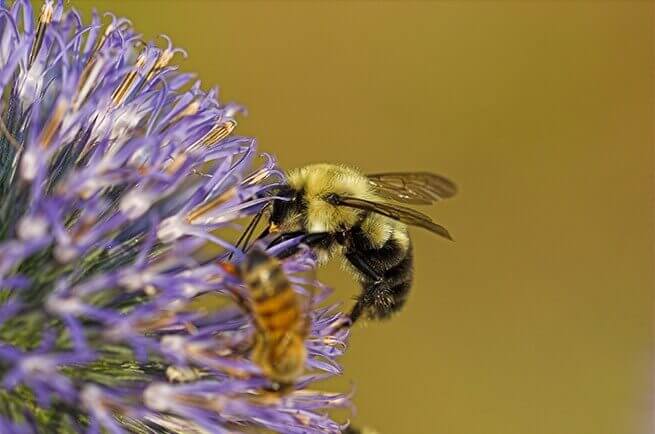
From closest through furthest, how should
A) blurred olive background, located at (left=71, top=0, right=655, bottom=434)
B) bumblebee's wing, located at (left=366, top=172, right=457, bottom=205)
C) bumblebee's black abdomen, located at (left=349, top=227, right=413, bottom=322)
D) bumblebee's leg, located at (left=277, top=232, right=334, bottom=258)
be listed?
bumblebee's leg, located at (left=277, top=232, right=334, bottom=258)
bumblebee's black abdomen, located at (left=349, top=227, right=413, bottom=322)
bumblebee's wing, located at (left=366, top=172, right=457, bottom=205)
blurred olive background, located at (left=71, top=0, right=655, bottom=434)

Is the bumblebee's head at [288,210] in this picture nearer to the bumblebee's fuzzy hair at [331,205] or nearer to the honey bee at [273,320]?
the bumblebee's fuzzy hair at [331,205]

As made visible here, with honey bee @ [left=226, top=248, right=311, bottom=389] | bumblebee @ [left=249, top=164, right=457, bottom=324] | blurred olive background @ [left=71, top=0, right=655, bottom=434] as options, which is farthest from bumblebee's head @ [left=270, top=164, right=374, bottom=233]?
blurred olive background @ [left=71, top=0, right=655, bottom=434]

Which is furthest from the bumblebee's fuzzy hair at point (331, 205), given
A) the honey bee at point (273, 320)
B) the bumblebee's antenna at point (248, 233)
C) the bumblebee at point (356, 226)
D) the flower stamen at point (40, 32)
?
the flower stamen at point (40, 32)

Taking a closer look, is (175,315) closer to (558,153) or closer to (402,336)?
(402,336)

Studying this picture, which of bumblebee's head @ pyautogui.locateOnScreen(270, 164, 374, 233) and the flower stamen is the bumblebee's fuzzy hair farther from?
the flower stamen

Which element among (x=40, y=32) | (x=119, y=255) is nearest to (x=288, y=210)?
(x=119, y=255)

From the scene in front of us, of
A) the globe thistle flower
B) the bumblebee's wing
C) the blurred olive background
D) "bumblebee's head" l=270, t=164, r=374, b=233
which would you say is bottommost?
the globe thistle flower

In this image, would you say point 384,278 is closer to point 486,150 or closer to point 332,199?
point 332,199

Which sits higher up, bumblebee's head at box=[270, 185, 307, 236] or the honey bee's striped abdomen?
bumblebee's head at box=[270, 185, 307, 236]
